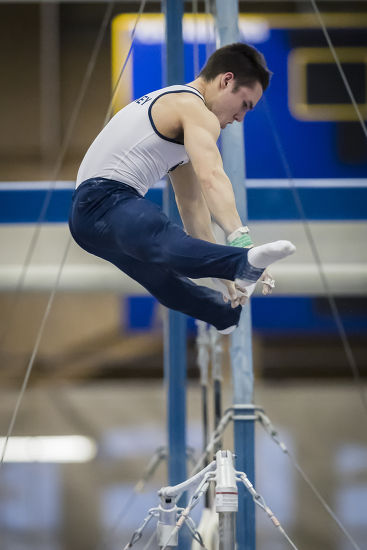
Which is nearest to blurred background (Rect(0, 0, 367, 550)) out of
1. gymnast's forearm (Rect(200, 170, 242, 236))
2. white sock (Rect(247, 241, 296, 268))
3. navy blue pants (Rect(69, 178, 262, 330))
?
navy blue pants (Rect(69, 178, 262, 330))

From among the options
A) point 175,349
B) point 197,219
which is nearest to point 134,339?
point 175,349

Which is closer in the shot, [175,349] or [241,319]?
[241,319]

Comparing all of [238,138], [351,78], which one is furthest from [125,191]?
[351,78]

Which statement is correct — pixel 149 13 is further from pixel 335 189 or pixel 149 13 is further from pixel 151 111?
pixel 151 111

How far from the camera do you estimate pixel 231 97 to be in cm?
238

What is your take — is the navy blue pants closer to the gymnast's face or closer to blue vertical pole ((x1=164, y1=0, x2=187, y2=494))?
the gymnast's face

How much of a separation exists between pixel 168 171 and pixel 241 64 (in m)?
0.41

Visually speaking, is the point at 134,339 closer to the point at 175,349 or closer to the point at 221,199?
the point at 175,349

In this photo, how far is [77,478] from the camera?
28.4 ft

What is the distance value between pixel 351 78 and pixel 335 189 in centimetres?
373

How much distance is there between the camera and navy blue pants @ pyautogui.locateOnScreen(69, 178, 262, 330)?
87.0 inches

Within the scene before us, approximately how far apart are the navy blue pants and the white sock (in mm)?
32

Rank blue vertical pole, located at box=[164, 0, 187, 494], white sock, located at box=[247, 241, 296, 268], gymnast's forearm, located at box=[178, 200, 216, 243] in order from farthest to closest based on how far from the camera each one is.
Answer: blue vertical pole, located at box=[164, 0, 187, 494], gymnast's forearm, located at box=[178, 200, 216, 243], white sock, located at box=[247, 241, 296, 268]

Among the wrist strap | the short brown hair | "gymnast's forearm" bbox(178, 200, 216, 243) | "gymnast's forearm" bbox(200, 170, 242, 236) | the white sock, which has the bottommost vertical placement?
the white sock
